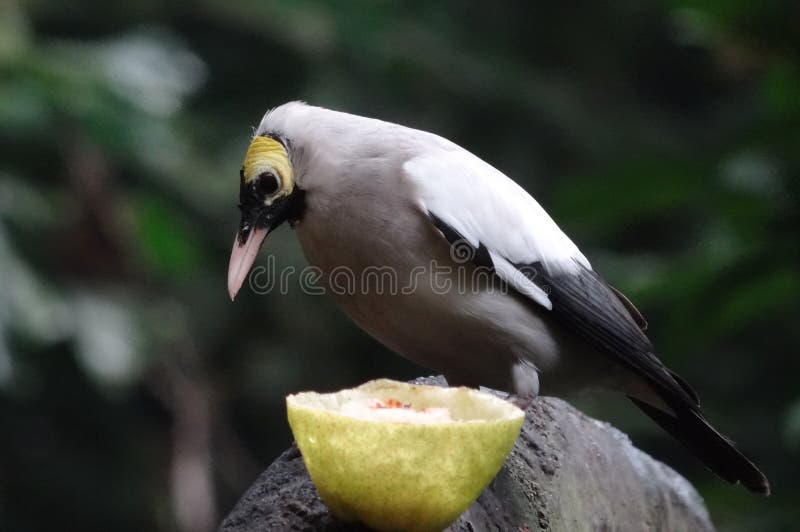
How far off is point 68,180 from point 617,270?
2.59 m

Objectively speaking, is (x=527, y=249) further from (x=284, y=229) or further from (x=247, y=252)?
(x=284, y=229)

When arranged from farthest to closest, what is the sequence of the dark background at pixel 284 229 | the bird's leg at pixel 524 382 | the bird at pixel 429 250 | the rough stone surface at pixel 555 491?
the dark background at pixel 284 229, the bird's leg at pixel 524 382, the bird at pixel 429 250, the rough stone surface at pixel 555 491

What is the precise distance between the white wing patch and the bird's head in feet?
1.02

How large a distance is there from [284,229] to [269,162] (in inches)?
130

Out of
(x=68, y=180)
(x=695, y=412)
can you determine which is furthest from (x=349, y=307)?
(x=68, y=180)

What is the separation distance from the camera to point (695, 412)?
3256mm

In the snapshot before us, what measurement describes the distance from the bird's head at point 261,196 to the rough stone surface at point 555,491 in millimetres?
528

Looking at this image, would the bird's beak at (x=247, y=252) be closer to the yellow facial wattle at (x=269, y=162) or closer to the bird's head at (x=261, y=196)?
the bird's head at (x=261, y=196)

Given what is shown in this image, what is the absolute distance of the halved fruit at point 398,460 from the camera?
208 cm

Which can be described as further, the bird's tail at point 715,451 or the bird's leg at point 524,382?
the bird's tail at point 715,451

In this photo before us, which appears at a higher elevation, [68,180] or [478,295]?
[68,180]

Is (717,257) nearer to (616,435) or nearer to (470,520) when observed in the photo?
(616,435)

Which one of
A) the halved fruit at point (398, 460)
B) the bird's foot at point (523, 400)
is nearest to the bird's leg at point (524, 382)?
the bird's foot at point (523, 400)

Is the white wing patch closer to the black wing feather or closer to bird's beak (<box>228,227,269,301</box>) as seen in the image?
the black wing feather
